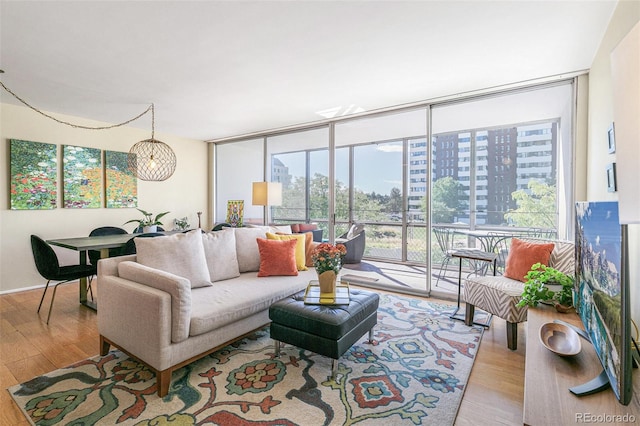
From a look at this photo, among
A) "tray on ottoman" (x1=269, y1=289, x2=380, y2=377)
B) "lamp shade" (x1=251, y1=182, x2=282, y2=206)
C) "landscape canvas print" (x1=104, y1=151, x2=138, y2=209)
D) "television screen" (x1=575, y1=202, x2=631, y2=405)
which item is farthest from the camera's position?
"landscape canvas print" (x1=104, y1=151, x2=138, y2=209)

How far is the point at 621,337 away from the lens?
948 millimetres

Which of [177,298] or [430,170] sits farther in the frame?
[430,170]

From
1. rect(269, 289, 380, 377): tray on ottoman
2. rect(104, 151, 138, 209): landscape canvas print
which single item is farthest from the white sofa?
rect(104, 151, 138, 209): landscape canvas print

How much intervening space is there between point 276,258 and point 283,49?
6.38ft

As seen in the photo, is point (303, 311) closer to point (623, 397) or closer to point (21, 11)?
point (623, 397)

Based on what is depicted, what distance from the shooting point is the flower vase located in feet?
8.04

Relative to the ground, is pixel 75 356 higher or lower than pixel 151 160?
lower

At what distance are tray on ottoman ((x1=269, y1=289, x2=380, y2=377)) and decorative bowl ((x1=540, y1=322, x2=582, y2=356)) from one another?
43.9 inches

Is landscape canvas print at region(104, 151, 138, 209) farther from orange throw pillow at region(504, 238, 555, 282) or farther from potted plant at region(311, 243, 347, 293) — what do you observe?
orange throw pillow at region(504, 238, 555, 282)

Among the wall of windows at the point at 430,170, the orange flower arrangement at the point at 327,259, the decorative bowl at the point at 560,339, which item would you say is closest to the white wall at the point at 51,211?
the wall of windows at the point at 430,170

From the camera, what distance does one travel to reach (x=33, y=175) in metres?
4.15

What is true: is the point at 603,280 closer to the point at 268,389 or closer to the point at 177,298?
the point at 268,389

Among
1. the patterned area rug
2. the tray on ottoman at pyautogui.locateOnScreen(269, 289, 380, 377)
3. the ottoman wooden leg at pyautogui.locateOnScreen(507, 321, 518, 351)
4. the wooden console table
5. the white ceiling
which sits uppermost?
the white ceiling

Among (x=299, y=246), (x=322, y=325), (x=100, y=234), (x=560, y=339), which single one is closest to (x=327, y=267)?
(x=322, y=325)
